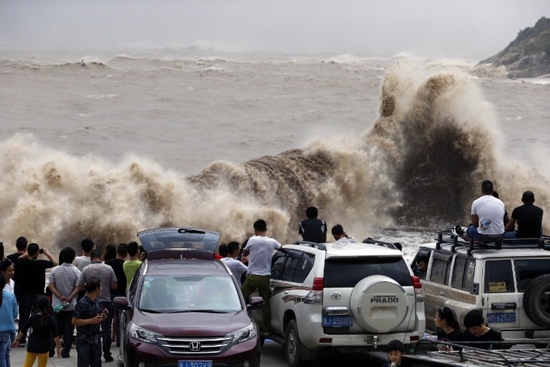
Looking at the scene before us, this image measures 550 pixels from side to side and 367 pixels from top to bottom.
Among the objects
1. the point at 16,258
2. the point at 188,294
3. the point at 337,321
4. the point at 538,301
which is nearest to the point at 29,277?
the point at 16,258

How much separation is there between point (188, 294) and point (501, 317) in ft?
11.9

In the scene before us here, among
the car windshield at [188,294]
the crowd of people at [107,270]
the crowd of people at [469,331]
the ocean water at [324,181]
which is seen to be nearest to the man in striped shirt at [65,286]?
the crowd of people at [107,270]

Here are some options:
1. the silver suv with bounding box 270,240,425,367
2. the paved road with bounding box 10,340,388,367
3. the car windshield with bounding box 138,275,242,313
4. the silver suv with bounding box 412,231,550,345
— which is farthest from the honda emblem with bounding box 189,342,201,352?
the silver suv with bounding box 412,231,550,345

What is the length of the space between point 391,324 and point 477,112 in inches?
818

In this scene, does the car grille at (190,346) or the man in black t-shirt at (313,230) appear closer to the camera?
the car grille at (190,346)

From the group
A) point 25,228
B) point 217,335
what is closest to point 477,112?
point 25,228

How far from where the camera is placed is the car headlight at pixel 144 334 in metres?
10.0

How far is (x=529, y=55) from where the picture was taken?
111188 mm

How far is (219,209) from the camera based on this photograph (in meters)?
27.6

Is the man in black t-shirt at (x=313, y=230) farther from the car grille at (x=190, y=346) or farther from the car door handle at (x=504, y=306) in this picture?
the car grille at (x=190, y=346)

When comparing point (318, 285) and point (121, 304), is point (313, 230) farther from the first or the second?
point (121, 304)

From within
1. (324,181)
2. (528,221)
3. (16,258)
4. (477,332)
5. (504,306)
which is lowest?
(324,181)

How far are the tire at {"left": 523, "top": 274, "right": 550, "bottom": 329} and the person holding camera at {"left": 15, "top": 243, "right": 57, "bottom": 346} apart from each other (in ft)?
18.9

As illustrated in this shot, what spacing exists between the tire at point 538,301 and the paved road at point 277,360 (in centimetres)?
195
